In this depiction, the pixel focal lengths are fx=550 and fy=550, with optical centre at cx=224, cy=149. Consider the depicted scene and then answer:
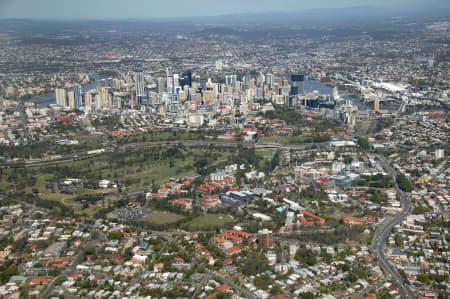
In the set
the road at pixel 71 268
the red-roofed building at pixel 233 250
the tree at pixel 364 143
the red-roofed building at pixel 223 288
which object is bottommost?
the road at pixel 71 268

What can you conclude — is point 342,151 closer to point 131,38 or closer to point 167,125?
point 167,125

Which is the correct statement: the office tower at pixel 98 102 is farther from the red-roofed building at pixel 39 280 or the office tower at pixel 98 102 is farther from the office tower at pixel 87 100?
the red-roofed building at pixel 39 280

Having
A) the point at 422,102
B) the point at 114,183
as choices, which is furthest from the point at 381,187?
the point at 422,102

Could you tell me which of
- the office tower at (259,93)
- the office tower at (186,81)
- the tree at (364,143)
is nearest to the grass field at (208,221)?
the tree at (364,143)

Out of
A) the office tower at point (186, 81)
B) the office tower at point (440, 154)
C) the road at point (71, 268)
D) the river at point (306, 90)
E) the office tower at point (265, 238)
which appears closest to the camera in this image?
the road at point (71, 268)

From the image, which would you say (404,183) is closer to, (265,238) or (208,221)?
(265,238)

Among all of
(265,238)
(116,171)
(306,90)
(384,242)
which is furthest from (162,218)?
(306,90)
